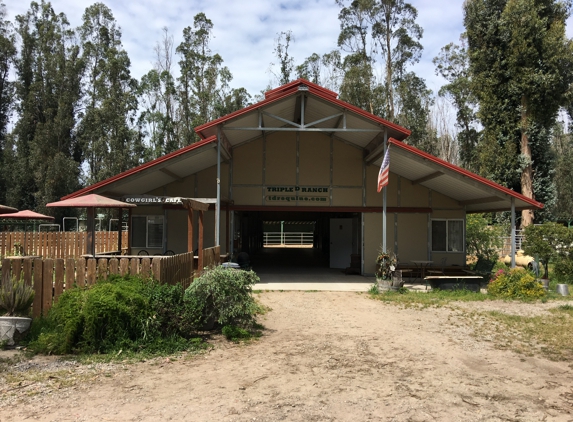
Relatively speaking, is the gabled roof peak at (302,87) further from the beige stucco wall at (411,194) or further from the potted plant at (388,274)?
the potted plant at (388,274)

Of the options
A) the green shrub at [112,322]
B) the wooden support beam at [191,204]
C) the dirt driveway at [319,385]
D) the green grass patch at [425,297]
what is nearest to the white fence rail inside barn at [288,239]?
the green grass patch at [425,297]

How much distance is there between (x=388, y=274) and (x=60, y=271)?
856 cm

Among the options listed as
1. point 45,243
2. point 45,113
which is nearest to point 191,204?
point 45,243

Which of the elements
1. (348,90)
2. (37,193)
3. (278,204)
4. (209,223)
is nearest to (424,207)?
(278,204)

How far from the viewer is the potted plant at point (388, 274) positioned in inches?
488

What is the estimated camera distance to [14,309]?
630 cm

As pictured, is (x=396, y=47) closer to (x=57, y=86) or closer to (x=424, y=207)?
(x=424, y=207)

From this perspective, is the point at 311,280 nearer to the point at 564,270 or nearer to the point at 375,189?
the point at 375,189

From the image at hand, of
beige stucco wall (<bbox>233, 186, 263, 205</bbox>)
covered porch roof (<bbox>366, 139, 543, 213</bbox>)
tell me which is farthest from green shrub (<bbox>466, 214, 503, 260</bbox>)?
beige stucco wall (<bbox>233, 186, 263, 205</bbox>)

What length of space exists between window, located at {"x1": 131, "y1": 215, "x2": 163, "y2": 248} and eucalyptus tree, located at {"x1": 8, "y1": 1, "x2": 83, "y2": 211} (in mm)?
19851

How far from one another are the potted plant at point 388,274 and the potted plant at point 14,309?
28.5ft

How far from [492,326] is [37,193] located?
3175cm

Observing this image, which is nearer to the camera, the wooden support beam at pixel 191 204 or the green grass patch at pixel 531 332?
the green grass patch at pixel 531 332

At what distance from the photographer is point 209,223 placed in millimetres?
15445
